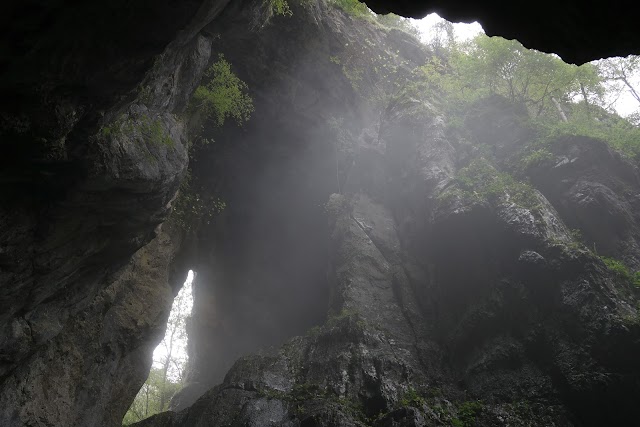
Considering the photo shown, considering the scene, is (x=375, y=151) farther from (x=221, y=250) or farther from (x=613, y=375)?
(x=613, y=375)

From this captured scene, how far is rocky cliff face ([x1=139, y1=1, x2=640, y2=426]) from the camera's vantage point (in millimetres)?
10727

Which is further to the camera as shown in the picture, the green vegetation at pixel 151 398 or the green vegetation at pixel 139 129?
the green vegetation at pixel 151 398

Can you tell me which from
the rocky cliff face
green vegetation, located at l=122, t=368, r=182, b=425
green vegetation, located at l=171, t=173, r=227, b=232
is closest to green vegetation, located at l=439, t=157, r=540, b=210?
the rocky cliff face

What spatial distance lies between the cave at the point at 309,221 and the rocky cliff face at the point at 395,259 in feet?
0.27

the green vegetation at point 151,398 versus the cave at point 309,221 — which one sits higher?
the cave at point 309,221

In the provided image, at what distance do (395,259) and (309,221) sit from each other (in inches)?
223

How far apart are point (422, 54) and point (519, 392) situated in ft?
61.3

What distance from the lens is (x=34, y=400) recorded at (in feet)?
30.1

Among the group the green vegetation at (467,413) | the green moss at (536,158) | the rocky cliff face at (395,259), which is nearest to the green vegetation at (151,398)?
the rocky cliff face at (395,259)

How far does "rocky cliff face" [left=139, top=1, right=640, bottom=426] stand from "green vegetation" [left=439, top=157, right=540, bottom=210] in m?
0.08

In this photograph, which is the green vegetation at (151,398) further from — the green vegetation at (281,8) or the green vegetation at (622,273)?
the green vegetation at (622,273)

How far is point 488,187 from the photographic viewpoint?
1445 centimetres

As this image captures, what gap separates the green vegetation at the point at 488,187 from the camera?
13.8 m

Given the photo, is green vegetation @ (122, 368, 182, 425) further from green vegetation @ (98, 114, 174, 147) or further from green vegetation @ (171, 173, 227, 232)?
green vegetation @ (98, 114, 174, 147)
